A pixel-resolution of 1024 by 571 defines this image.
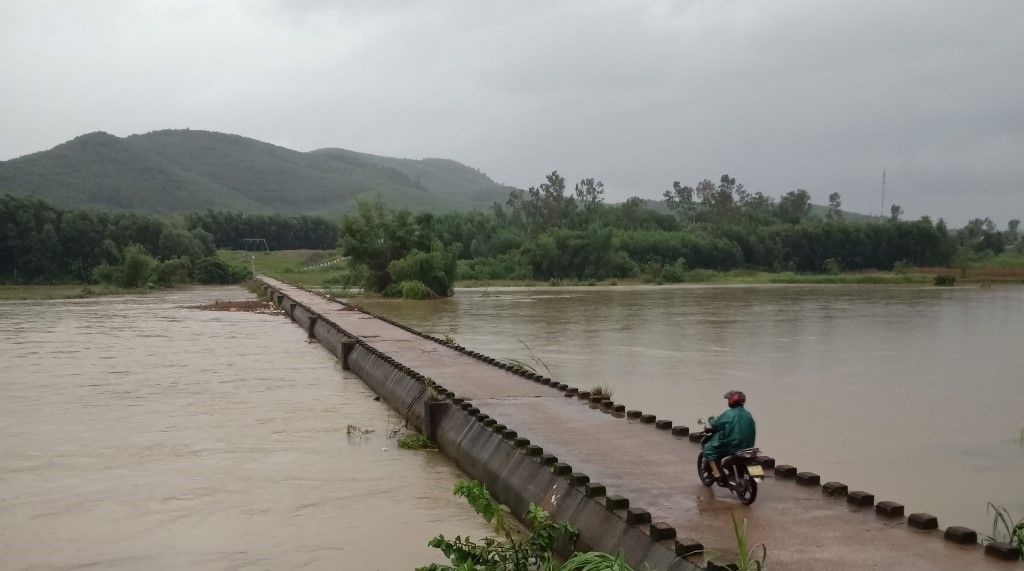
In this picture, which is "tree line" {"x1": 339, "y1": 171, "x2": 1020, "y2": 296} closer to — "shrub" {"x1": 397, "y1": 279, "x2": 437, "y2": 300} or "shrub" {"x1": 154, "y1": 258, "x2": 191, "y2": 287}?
"shrub" {"x1": 397, "y1": 279, "x2": 437, "y2": 300}

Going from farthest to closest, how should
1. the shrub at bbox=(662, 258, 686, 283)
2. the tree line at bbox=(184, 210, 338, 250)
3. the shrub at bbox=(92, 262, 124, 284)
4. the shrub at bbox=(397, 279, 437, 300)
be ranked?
the tree line at bbox=(184, 210, 338, 250) < the shrub at bbox=(662, 258, 686, 283) < the shrub at bbox=(92, 262, 124, 284) < the shrub at bbox=(397, 279, 437, 300)

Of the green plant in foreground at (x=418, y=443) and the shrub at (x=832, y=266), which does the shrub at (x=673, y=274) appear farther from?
the green plant in foreground at (x=418, y=443)

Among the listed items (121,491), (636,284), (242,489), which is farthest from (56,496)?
(636,284)

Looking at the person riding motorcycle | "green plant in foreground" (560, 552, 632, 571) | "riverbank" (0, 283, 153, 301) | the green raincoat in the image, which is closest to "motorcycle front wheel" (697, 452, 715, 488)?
the person riding motorcycle

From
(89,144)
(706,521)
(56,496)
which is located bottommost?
(56,496)

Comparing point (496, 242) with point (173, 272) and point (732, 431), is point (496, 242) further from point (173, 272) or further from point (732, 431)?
point (732, 431)

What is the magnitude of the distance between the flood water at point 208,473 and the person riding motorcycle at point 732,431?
2.49 m

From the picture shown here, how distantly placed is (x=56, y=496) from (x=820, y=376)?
46.6 ft

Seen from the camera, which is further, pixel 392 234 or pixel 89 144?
pixel 89 144

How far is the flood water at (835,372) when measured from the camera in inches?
464

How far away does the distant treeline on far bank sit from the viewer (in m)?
52.4

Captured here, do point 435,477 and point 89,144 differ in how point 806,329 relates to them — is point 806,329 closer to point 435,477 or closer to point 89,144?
point 435,477

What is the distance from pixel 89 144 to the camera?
563 ft

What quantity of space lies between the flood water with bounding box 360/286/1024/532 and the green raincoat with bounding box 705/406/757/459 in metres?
2.95
